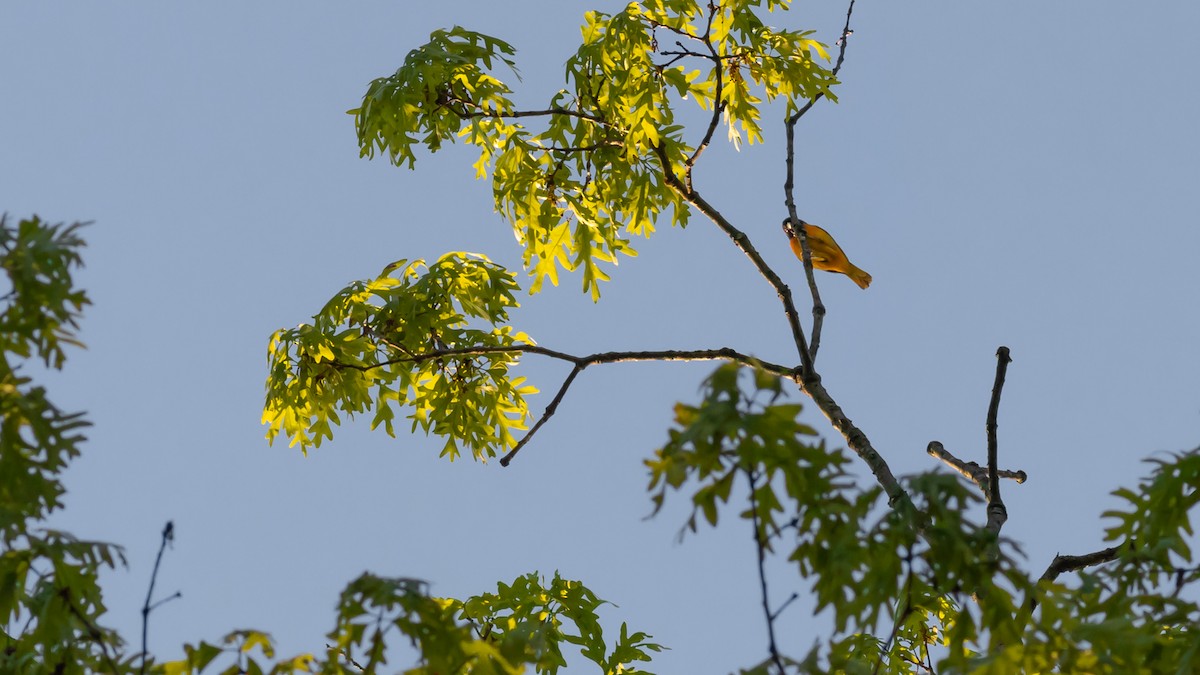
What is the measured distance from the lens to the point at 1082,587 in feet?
8.04

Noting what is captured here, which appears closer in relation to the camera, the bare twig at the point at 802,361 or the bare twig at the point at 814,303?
the bare twig at the point at 802,361

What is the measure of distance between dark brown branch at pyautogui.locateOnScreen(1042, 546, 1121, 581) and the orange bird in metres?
1.90

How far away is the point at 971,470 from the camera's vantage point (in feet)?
15.4

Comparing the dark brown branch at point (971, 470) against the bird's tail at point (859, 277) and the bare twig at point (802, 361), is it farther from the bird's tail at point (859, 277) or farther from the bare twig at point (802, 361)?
the bird's tail at point (859, 277)

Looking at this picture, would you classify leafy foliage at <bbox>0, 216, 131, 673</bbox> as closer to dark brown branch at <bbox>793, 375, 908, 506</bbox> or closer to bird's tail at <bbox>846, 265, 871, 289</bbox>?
dark brown branch at <bbox>793, 375, 908, 506</bbox>

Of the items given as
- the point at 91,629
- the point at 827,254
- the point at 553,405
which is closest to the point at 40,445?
the point at 91,629

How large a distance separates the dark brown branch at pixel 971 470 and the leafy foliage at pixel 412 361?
2040 millimetres

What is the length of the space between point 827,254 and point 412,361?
208 centimetres

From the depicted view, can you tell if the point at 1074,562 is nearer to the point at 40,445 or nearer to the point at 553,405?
the point at 553,405

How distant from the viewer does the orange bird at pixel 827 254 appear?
573cm

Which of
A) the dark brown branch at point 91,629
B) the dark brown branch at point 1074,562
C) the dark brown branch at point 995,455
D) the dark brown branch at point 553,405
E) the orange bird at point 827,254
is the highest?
the orange bird at point 827,254

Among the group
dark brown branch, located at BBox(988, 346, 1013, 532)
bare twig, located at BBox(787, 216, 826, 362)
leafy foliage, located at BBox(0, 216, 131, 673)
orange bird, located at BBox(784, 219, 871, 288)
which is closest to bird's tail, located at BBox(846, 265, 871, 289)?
orange bird, located at BBox(784, 219, 871, 288)

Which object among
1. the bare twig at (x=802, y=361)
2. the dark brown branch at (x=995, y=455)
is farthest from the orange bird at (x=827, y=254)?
the dark brown branch at (x=995, y=455)

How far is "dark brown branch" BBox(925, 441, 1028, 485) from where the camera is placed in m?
4.60
